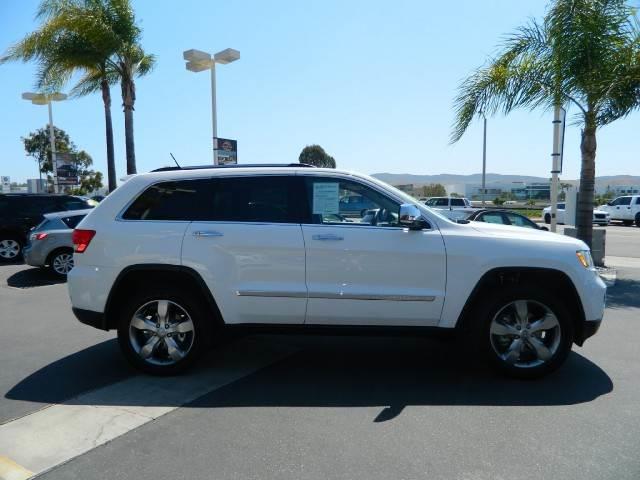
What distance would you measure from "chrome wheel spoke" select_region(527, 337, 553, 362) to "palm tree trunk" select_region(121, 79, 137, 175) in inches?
628

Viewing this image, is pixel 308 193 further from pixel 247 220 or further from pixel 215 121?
pixel 215 121

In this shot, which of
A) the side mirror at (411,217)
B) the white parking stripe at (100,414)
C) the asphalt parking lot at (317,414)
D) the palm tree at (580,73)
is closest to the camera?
the asphalt parking lot at (317,414)

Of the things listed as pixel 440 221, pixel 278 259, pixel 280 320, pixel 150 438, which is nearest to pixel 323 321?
pixel 280 320

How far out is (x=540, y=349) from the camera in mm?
4504

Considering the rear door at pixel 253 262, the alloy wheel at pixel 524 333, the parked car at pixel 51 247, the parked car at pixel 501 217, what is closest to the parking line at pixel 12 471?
the rear door at pixel 253 262

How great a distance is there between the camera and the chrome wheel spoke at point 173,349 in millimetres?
4586

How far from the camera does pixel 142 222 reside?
457 cm

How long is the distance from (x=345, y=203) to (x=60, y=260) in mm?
7819

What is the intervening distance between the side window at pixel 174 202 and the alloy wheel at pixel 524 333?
2.82 m

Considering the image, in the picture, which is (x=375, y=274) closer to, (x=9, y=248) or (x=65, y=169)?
(x=9, y=248)

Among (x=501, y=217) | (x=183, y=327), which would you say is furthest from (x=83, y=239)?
(x=501, y=217)

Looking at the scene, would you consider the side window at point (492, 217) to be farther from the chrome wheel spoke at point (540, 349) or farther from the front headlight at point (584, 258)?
the chrome wheel spoke at point (540, 349)

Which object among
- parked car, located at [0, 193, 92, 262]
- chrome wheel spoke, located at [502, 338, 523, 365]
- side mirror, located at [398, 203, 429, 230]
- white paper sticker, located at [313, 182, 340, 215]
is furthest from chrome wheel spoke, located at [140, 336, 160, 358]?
parked car, located at [0, 193, 92, 262]

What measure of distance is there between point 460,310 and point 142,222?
293 centimetres
